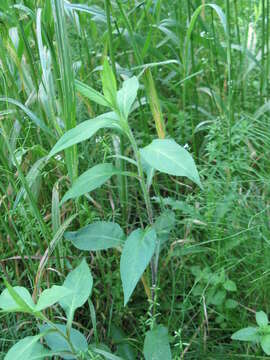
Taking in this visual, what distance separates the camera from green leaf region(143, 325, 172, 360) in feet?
3.15

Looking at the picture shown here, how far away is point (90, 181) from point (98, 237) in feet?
0.45

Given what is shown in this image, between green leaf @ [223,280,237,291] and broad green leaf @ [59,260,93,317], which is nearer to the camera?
broad green leaf @ [59,260,93,317]

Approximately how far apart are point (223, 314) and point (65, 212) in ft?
1.41

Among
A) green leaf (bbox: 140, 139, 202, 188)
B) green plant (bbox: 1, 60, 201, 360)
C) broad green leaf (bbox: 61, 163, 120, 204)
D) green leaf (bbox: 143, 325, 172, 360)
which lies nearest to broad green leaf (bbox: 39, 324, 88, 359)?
green plant (bbox: 1, 60, 201, 360)

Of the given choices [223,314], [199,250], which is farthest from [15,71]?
[223,314]

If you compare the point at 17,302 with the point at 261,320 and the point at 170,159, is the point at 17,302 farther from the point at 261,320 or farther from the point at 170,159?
the point at 261,320

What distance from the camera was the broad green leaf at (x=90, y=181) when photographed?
0.94m

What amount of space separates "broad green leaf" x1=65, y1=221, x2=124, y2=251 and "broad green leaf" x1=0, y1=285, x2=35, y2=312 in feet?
0.60

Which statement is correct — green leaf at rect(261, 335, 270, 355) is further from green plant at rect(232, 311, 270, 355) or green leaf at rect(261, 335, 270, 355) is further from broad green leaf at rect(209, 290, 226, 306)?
broad green leaf at rect(209, 290, 226, 306)

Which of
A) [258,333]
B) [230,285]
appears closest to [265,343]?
[258,333]

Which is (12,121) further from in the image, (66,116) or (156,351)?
(156,351)

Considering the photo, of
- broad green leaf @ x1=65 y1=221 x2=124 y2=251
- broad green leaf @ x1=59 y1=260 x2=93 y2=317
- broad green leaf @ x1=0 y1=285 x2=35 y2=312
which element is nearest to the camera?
broad green leaf @ x1=0 y1=285 x2=35 y2=312

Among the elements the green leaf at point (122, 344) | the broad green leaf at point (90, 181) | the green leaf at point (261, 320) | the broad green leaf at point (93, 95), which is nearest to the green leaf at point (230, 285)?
the green leaf at point (261, 320)

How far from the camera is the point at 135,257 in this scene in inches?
36.2
